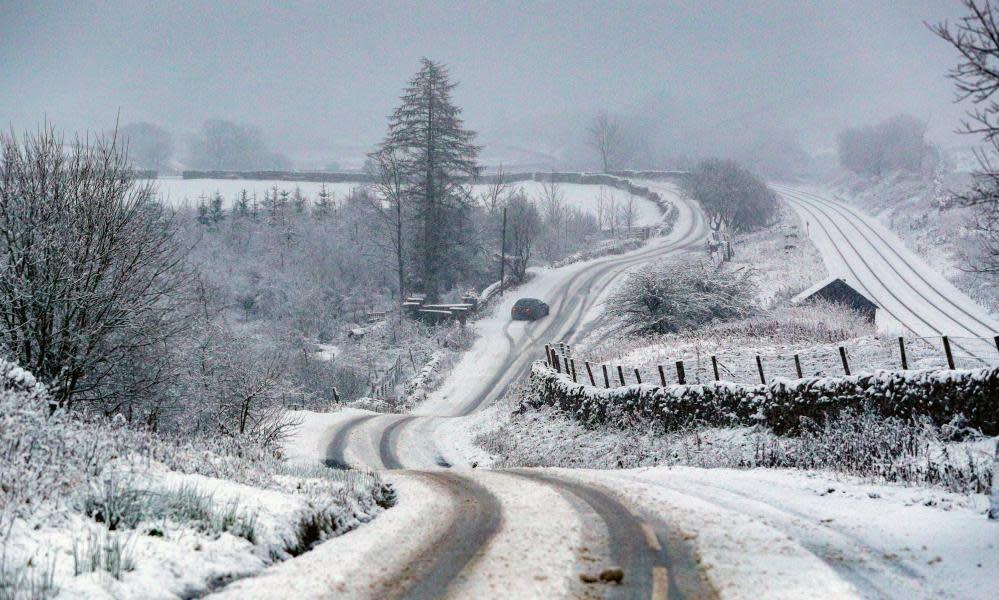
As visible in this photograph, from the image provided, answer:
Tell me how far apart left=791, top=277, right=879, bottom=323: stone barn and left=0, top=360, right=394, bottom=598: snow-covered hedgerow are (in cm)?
3759

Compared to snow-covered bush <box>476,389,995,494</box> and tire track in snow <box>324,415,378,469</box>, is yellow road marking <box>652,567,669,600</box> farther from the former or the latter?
tire track in snow <box>324,415,378,469</box>

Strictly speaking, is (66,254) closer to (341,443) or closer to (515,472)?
(515,472)

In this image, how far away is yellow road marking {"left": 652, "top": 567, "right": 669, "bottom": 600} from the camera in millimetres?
5207

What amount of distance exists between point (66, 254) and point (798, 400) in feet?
60.2

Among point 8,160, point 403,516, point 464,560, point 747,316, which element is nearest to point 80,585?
point 464,560

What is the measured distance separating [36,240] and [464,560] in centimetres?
1450

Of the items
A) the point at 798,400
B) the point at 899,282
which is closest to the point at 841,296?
the point at 899,282

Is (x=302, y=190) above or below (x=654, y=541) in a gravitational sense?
above

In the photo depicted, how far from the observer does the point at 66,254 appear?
15.2 metres

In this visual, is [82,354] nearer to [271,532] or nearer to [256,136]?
[271,532]

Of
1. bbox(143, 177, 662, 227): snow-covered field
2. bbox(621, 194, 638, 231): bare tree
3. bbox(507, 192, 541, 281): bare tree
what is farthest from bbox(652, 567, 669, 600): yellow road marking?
bbox(621, 194, 638, 231): bare tree

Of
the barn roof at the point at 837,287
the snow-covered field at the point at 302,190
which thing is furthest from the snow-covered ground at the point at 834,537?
the snow-covered field at the point at 302,190

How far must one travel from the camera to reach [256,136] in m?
131

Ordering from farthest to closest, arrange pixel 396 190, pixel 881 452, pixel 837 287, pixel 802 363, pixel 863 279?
pixel 396 190
pixel 863 279
pixel 837 287
pixel 802 363
pixel 881 452
